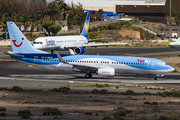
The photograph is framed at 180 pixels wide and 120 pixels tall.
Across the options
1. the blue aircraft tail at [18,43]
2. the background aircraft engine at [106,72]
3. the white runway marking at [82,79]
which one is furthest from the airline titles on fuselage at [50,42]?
the background aircraft engine at [106,72]

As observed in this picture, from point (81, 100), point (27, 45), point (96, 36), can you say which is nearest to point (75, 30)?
point (96, 36)

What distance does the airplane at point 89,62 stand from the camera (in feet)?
139

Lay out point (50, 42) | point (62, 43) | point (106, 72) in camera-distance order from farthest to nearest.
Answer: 1. point (62, 43)
2. point (50, 42)
3. point (106, 72)

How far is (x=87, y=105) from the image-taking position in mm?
24625

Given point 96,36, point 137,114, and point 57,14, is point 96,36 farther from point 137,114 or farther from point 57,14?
point 137,114

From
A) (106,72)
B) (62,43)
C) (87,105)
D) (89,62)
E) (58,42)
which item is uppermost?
(58,42)

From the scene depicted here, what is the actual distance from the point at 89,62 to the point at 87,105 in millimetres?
18722

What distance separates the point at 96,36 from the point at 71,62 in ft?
272

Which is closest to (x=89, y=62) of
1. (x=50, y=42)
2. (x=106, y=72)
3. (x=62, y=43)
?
(x=106, y=72)

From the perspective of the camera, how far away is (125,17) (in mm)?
184875

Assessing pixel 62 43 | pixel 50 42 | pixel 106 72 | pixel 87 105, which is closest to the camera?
pixel 87 105

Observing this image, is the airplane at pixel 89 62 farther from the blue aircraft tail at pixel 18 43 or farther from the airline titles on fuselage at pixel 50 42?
the airline titles on fuselage at pixel 50 42

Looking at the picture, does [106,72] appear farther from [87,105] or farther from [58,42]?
[58,42]

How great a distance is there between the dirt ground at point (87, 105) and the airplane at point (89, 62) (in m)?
12.4
